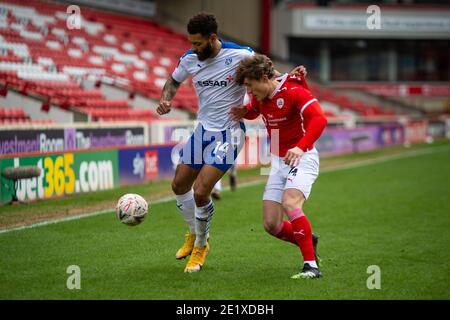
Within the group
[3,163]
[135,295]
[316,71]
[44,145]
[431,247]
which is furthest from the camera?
[316,71]

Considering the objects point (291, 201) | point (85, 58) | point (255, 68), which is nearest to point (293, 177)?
point (291, 201)

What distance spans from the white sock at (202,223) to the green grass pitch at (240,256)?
11.3 inches

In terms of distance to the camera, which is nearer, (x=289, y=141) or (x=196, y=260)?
(x=289, y=141)

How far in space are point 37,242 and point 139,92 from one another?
597 inches

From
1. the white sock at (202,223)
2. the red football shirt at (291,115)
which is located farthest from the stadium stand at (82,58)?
the red football shirt at (291,115)

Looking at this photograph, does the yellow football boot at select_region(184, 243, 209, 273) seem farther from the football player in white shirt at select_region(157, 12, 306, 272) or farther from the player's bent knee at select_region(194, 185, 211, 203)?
the player's bent knee at select_region(194, 185, 211, 203)

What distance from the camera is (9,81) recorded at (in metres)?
18.7

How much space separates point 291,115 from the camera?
23.5 feet

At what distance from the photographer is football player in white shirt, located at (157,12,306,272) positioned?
7.54 m

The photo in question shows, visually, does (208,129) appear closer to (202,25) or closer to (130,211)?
(202,25)

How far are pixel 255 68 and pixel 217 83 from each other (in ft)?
2.58

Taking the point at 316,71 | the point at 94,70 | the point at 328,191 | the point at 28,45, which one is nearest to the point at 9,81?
the point at 28,45

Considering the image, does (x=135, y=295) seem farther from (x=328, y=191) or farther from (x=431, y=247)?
(x=328, y=191)

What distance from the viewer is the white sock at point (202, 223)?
767 cm
